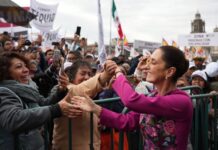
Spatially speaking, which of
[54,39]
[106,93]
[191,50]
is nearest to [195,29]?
[191,50]

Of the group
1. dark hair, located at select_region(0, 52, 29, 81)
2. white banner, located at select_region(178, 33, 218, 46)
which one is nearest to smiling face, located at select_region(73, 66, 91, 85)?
dark hair, located at select_region(0, 52, 29, 81)

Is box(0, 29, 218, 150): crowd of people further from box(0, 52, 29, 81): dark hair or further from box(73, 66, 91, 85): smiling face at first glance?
box(73, 66, 91, 85): smiling face

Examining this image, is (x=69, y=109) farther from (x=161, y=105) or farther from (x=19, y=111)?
(x=161, y=105)

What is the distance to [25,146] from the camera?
A: 8.51 feet

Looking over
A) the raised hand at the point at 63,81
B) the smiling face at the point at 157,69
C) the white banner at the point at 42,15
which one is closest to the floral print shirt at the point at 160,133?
the smiling face at the point at 157,69

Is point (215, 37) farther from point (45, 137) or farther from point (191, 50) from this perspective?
point (45, 137)

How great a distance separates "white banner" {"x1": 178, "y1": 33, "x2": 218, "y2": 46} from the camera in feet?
54.7

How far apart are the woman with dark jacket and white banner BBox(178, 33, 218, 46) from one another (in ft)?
49.0

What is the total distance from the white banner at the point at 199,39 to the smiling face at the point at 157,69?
14898mm

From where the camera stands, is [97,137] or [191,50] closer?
[97,137]

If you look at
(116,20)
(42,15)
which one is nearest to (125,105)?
(42,15)

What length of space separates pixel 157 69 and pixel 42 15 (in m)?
8.77

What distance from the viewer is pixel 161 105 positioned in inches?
93.1

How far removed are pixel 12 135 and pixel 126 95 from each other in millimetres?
901
